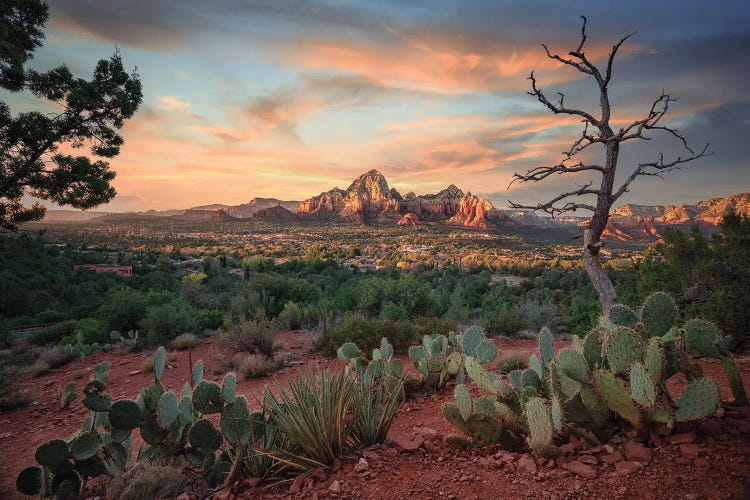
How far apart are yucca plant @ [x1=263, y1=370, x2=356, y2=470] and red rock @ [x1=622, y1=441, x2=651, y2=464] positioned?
2251mm

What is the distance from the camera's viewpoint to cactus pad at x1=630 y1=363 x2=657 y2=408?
Result: 2787 millimetres

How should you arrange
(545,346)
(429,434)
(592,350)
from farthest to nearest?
(545,346)
(429,434)
(592,350)

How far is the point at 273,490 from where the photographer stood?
3367 millimetres

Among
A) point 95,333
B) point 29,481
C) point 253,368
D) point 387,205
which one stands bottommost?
point 95,333

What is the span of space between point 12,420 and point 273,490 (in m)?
7.17

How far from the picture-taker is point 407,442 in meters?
3.84

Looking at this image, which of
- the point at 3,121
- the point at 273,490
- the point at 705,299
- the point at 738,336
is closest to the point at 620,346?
the point at 273,490

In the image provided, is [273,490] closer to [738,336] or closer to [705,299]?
[738,336]

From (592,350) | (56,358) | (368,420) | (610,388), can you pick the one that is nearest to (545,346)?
(592,350)

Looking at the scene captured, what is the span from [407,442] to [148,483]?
2325mm

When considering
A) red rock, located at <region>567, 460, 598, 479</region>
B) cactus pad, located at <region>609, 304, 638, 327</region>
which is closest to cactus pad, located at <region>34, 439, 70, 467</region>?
red rock, located at <region>567, 460, 598, 479</region>

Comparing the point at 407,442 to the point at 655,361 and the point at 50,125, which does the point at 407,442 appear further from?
the point at 50,125

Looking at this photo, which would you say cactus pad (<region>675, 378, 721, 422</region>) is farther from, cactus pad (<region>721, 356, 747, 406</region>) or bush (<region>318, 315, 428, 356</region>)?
bush (<region>318, 315, 428, 356</region>)

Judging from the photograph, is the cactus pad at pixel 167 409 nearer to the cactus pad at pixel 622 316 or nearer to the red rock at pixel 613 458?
the red rock at pixel 613 458
